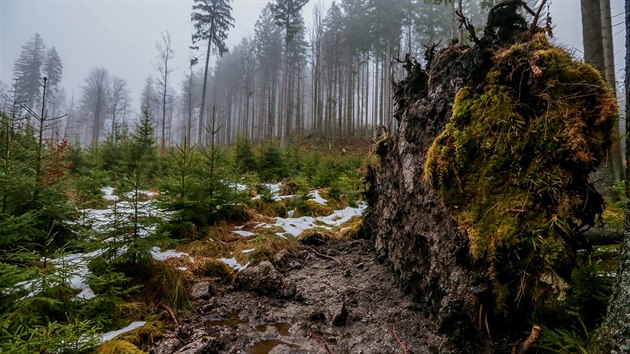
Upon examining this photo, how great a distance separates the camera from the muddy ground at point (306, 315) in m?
2.52

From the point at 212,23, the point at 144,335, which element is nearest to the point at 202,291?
the point at 144,335

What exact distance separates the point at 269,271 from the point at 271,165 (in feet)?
23.3

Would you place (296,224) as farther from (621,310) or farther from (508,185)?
(621,310)

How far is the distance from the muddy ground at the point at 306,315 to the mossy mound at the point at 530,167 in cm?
96

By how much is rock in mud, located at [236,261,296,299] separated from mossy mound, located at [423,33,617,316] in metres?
2.54

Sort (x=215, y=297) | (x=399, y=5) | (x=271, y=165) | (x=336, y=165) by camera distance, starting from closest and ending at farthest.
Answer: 1. (x=215, y=297)
2. (x=271, y=165)
3. (x=336, y=165)
4. (x=399, y=5)

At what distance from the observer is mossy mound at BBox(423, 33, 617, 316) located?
193 cm

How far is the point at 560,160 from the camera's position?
207 cm

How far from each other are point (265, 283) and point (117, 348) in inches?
75.8

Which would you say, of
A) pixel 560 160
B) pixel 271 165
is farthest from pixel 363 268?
pixel 271 165

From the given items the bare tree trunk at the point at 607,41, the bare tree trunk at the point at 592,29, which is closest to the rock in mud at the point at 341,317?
the bare tree trunk at the point at 592,29

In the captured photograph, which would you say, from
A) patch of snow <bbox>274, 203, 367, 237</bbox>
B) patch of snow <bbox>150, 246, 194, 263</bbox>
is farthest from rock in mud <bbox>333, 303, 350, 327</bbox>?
patch of snow <bbox>274, 203, 367, 237</bbox>

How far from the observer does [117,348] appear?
2129mm

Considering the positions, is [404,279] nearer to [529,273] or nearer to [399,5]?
[529,273]
